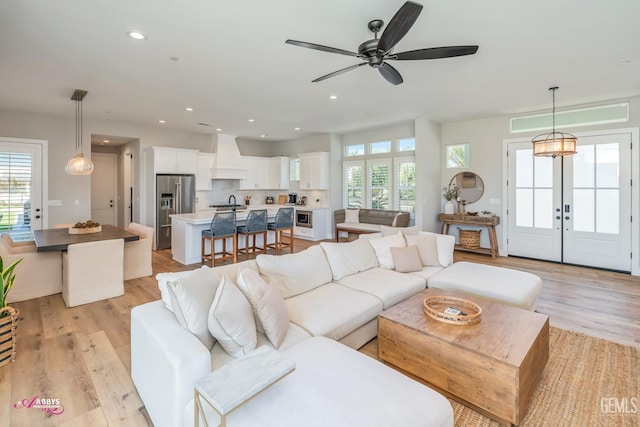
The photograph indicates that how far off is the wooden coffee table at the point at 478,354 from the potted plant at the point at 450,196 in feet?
14.6

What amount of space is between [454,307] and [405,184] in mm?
5146

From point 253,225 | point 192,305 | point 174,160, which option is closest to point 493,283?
point 192,305

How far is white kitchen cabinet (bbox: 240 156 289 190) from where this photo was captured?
898 cm

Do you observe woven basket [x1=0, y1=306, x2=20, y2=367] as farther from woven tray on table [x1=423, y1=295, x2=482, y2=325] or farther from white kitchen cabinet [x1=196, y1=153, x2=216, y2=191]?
white kitchen cabinet [x1=196, y1=153, x2=216, y2=191]

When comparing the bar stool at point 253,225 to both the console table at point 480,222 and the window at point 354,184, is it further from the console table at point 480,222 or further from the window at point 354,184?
the console table at point 480,222

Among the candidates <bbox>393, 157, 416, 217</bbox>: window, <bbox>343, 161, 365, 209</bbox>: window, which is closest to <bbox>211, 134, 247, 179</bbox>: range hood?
<bbox>343, 161, 365, 209</bbox>: window

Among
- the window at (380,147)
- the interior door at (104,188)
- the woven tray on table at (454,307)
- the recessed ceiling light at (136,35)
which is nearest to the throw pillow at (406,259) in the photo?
the woven tray on table at (454,307)

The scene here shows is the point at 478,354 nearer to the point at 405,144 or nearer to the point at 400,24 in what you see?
the point at 400,24

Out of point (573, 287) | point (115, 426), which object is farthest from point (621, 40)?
point (115, 426)

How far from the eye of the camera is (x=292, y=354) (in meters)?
1.80

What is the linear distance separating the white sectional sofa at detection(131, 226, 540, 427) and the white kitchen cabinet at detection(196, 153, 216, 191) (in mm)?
5667

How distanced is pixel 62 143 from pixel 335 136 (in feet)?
20.1

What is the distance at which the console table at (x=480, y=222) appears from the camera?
6.08 meters

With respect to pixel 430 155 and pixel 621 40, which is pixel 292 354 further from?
pixel 430 155
